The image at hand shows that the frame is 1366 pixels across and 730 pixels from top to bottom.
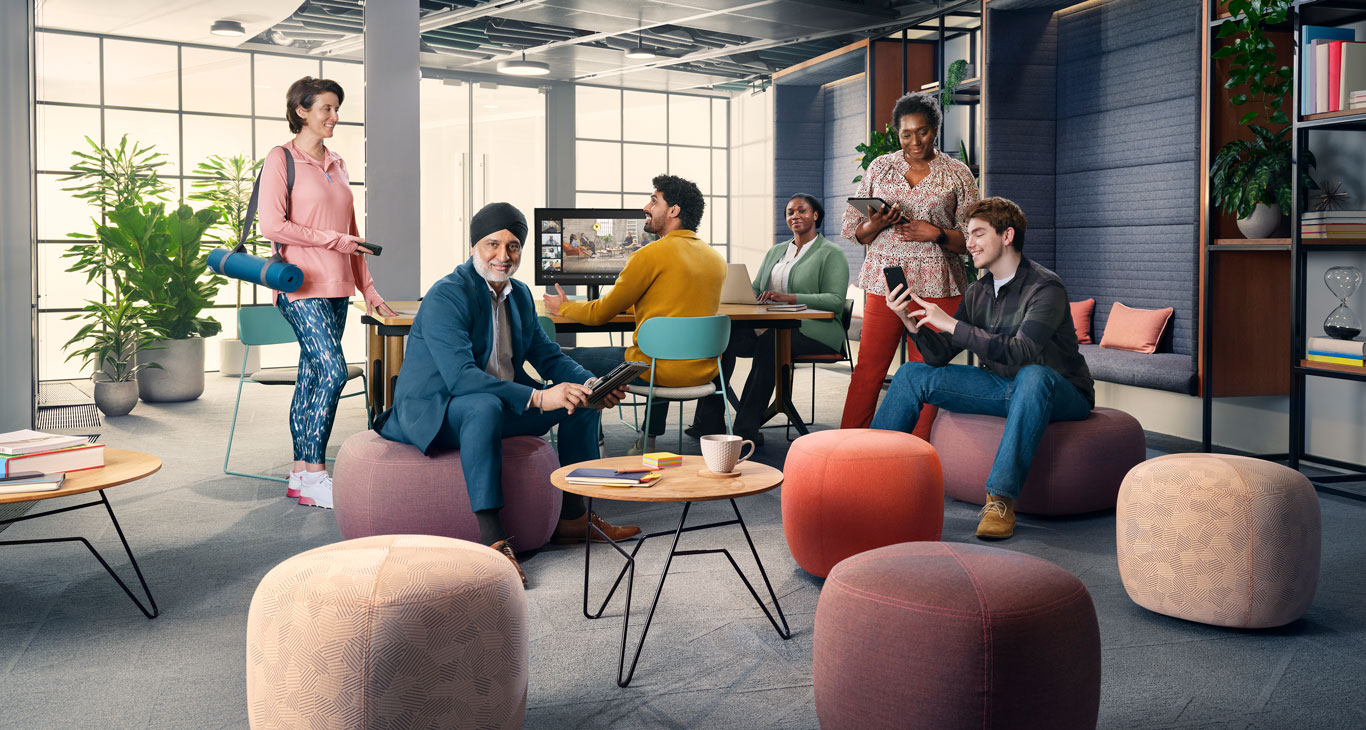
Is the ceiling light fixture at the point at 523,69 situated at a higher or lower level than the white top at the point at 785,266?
higher

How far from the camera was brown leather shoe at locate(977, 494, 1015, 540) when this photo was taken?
144 inches

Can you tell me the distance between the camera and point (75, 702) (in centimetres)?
233

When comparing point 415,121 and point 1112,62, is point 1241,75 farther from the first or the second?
point 415,121

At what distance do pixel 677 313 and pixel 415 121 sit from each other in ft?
8.73

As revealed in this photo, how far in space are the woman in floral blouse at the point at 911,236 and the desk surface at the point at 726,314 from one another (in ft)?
1.47

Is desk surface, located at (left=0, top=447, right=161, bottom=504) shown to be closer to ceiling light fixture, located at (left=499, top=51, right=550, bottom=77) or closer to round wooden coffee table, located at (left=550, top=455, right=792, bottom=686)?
round wooden coffee table, located at (left=550, top=455, right=792, bottom=686)

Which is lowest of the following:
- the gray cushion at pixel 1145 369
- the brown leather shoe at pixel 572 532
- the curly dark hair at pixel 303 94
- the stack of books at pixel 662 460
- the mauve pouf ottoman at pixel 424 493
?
the brown leather shoe at pixel 572 532

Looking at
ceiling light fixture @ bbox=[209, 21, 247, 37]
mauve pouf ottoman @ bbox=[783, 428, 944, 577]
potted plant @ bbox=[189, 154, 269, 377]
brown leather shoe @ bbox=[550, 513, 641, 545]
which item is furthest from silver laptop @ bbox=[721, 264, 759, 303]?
ceiling light fixture @ bbox=[209, 21, 247, 37]

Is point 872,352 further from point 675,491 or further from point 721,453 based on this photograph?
point 675,491

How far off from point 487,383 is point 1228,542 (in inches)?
85.2

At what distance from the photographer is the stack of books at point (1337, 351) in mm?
4305

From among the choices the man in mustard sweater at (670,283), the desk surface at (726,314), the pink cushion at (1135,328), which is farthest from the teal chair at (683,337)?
the pink cushion at (1135,328)

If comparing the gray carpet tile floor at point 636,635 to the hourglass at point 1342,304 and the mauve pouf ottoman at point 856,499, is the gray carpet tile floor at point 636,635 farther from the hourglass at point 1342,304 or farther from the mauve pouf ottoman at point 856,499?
the hourglass at point 1342,304

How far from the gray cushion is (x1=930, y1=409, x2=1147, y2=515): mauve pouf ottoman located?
5.34ft
